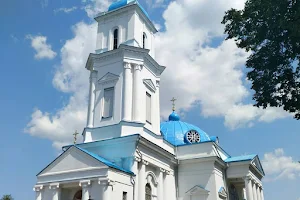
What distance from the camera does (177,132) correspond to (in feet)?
87.5

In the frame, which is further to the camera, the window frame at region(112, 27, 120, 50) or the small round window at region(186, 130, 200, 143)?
the small round window at region(186, 130, 200, 143)

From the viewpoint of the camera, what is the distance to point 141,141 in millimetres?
17953

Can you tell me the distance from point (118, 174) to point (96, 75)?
7.64m

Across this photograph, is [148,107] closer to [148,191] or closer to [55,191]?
[148,191]

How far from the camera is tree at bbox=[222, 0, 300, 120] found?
10.4 m

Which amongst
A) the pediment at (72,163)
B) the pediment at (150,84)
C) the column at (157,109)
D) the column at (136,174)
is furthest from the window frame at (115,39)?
the column at (136,174)

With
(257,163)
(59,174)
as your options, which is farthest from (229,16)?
(257,163)

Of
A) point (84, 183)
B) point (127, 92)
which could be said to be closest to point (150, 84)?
point (127, 92)

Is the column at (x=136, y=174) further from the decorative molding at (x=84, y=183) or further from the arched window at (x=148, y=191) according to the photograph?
the decorative molding at (x=84, y=183)

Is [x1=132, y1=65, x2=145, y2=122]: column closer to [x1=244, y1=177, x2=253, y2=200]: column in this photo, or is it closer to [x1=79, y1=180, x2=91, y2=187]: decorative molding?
[x1=79, y1=180, x2=91, y2=187]: decorative molding

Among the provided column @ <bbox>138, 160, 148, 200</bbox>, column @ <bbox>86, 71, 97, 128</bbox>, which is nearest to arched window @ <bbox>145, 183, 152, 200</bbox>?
column @ <bbox>138, 160, 148, 200</bbox>

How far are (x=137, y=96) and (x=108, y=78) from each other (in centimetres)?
229

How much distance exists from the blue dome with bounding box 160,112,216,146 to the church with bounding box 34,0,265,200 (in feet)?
0.80

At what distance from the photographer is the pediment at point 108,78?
67.5 ft
